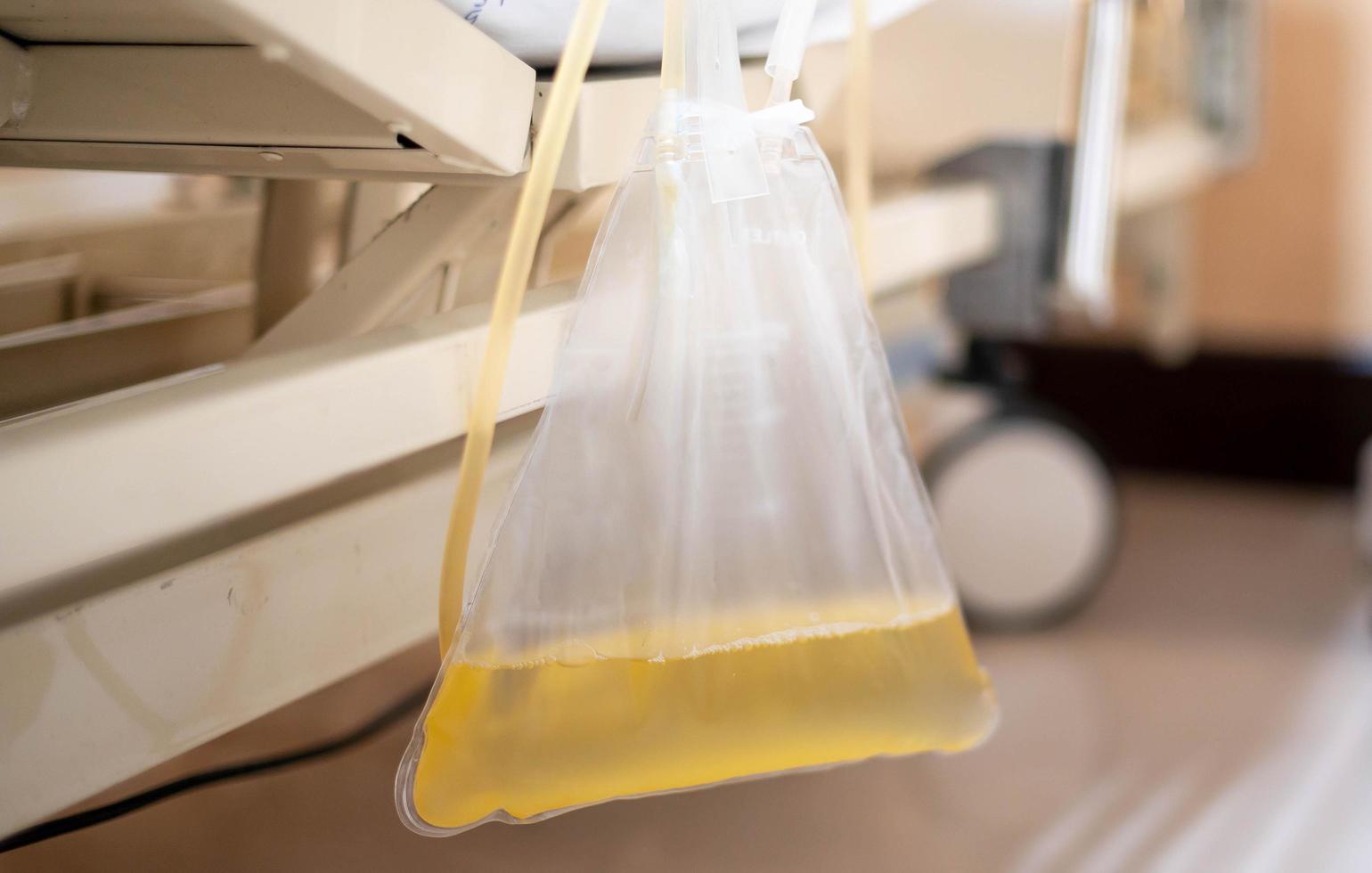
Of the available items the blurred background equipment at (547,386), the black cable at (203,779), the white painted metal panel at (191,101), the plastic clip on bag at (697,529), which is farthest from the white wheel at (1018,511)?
the white painted metal panel at (191,101)

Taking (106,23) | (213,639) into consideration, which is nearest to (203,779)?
(213,639)

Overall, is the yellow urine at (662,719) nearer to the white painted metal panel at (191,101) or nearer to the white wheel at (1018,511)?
the white painted metal panel at (191,101)

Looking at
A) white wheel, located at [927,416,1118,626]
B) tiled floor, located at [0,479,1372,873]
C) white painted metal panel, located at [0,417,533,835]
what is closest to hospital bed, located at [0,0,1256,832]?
white painted metal panel, located at [0,417,533,835]

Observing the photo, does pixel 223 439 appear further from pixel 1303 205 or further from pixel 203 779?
pixel 1303 205

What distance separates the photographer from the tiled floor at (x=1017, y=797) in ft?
2.26

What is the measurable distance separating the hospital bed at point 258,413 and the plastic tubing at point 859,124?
0.09 m

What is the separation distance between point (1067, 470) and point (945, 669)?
64 centimetres

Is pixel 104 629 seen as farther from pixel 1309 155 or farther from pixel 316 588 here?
pixel 1309 155

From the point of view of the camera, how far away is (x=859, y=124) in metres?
0.49

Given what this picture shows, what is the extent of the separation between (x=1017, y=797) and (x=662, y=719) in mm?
459

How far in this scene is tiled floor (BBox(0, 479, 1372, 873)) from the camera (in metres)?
0.69

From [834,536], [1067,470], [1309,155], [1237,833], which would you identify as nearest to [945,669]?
[834,536]

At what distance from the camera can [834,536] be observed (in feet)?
1.46

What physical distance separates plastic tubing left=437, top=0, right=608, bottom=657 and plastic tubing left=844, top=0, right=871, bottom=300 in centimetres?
13
